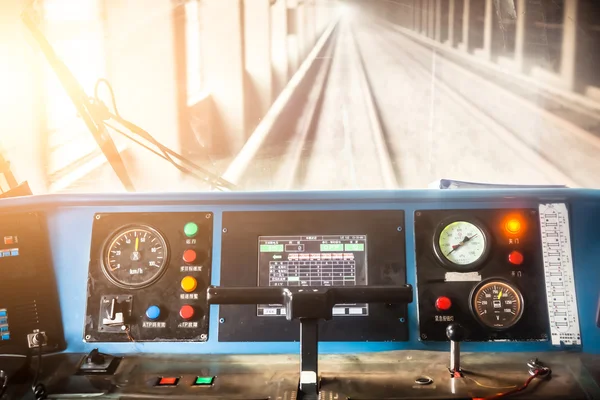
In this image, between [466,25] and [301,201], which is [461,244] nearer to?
[301,201]

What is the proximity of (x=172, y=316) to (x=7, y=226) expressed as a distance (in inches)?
23.9

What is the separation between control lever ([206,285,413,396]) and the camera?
1146 mm

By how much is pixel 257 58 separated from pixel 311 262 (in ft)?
3.69

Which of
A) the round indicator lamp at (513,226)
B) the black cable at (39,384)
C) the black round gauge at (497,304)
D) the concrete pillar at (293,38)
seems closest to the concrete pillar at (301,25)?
the concrete pillar at (293,38)

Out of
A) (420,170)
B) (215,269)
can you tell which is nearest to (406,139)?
(420,170)

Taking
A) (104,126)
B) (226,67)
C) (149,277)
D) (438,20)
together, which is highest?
(438,20)

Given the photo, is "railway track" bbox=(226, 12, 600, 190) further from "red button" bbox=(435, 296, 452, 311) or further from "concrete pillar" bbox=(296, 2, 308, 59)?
"red button" bbox=(435, 296, 452, 311)

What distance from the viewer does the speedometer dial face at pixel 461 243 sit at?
150cm

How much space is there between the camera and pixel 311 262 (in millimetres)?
1504

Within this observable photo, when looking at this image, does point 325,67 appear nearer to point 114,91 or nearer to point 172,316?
point 114,91

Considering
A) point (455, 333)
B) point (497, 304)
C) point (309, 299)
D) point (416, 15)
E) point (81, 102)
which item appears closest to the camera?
point (309, 299)

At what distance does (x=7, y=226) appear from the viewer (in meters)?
1.50

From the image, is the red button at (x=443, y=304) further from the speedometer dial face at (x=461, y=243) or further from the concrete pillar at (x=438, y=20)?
the concrete pillar at (x=438, y=20)

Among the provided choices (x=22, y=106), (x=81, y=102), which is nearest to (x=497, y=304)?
(x=81, y=102)
